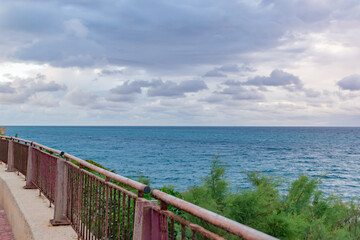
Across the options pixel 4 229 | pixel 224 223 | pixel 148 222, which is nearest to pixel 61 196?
pixel 4 229

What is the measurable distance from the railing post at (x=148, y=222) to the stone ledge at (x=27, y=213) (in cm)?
261

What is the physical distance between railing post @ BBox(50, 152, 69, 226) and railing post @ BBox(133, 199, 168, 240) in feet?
10.1

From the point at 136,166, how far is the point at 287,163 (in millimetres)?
25213

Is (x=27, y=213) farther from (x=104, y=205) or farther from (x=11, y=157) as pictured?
(x=11, y=157)

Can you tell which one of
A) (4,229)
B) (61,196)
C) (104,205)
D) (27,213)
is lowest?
(4,229)

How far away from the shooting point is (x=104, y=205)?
581cm

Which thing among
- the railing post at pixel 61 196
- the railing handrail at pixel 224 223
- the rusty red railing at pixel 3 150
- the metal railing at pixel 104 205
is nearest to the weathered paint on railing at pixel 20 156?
the metal railing at pixel 104 205

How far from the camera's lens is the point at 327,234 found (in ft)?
Result: 16.4

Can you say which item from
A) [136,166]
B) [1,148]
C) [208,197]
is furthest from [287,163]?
[208,197]

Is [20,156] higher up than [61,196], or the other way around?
[20,156]

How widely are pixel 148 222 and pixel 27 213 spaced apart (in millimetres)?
4114

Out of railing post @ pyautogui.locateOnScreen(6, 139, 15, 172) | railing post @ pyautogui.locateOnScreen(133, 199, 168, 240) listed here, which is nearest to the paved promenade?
railing post @ pyautogui.locateOnScreen(6, 139, 15, 172)

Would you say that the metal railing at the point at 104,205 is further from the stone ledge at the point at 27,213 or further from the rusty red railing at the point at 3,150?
the rusty red railing at the point at 3,150

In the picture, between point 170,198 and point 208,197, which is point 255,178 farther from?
point 170,198
